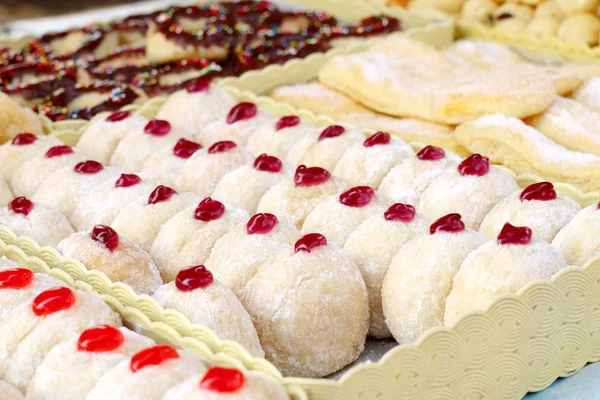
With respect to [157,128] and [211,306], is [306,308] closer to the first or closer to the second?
[211,306]

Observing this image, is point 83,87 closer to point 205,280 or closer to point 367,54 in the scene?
point 367,54

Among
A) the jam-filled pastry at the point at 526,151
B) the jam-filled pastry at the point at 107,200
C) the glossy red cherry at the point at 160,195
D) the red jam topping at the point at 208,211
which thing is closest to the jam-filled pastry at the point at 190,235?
the red jam topping at the point at 208,211

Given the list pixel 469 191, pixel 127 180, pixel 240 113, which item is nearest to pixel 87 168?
pixel 127 180

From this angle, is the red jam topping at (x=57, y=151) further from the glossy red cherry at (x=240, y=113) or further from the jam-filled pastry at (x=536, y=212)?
the jam-filled pastry at (x=536, y=212)

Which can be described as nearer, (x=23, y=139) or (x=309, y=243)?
(x=309, y=243)

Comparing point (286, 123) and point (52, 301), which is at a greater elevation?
point (52, 301)

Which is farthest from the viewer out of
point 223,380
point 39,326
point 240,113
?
point 240,113

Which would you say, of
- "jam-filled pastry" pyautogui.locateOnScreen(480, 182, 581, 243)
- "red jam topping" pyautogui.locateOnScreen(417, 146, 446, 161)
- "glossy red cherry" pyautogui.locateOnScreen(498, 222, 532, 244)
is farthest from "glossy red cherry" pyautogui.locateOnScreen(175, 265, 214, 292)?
"red jam topping" pyautogui.locateOnScreen(417, 146, 446, 161)

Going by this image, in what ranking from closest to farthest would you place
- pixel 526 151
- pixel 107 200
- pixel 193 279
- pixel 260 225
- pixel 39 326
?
1. pixel 39 326
2. pixel 193 279
3. pixel 260 225
4. pixel 107 200
5. pixel 526 151

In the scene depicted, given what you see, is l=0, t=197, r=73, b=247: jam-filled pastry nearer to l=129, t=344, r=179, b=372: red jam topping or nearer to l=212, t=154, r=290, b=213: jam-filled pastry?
l=212, t=154, r=290, b=213: jam-filled pastry
